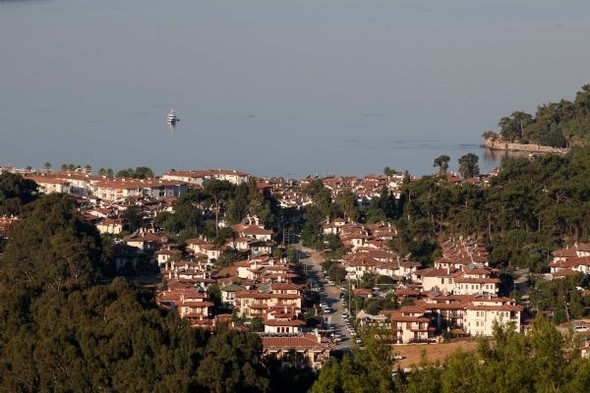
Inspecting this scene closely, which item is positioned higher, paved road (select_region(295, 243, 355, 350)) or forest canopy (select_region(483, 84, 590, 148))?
forest canopy (select_region(483, 84, 590, 148))

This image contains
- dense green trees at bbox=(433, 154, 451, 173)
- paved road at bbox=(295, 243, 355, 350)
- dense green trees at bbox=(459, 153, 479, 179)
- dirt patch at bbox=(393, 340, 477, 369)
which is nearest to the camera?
dirt patch at bbox=(393, 340, 477, 369)

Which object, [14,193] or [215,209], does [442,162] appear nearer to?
[215,209]

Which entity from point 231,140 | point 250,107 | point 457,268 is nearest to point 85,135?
point 231,140

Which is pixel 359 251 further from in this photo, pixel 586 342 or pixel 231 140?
pixel 231 140

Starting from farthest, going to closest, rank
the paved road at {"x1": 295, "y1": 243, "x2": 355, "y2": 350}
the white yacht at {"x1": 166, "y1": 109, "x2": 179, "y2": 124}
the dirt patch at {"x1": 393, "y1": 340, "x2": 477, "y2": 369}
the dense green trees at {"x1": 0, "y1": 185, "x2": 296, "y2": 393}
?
the white yacht at {"x1": 166, "y1": 109, "x2": 179, "y2": 124} → the paved road at {"x1": 295, "y1": 243, "x2": 355, "y2": 350} → the dirt patch at {"x1": 393, "y1": 340, "x2": 477, "y2": 369} → the dense green trees at {"x1": 0, "y1": 185, "x2": 296, "y2": 393}

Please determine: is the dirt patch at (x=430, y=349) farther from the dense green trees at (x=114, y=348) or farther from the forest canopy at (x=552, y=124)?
the forest canopy at (x=552, y=124)

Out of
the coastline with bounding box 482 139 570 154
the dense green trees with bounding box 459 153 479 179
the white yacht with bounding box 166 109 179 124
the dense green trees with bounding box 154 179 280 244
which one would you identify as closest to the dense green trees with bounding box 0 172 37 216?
the dense green trees with bounding box 154 179 280 244

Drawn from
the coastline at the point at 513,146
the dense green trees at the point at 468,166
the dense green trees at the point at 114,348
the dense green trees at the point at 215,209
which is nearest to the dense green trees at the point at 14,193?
the dense green trees at the point at 215,209

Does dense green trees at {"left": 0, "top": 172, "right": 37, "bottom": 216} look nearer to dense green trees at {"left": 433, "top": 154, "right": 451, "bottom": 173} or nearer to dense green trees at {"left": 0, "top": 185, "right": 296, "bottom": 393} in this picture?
dense green trees at {"left": 0, "top": 185, "right": 296, "bottom": 393}

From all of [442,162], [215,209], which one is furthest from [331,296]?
[442,162]

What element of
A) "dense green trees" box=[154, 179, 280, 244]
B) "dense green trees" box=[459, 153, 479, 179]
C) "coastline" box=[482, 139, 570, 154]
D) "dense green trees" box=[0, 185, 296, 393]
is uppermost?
"coastline" box=[482, 139, 570, 154]
